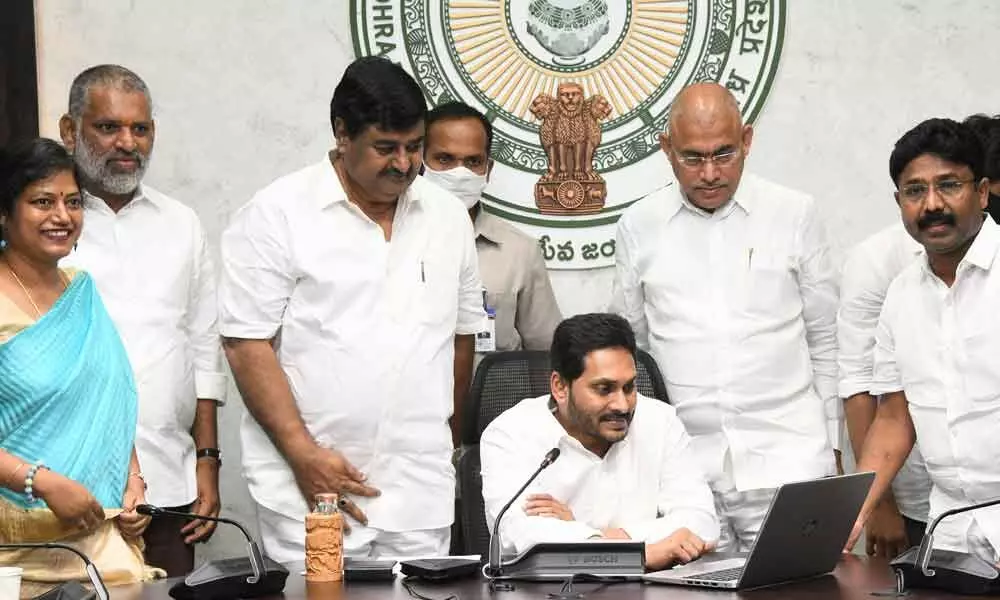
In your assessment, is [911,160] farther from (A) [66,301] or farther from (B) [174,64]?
(B) [174,64]

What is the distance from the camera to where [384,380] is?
332 centimetres

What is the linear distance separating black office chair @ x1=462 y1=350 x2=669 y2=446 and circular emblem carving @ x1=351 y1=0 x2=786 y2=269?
0.88 meters

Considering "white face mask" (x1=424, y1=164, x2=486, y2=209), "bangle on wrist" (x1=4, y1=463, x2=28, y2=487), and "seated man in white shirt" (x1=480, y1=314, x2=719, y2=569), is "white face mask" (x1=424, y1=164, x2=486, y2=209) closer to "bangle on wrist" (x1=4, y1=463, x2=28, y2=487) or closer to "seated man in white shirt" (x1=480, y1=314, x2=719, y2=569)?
"seated man in white shirt" (x1=480, y1=314, x2=719, y2=569)

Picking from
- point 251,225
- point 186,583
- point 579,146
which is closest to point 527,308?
point 579,146

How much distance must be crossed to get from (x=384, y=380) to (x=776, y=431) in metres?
1.11

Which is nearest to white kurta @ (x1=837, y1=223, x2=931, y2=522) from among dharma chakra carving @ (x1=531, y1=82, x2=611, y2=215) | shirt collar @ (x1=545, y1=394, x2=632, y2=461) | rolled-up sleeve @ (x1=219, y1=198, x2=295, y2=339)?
shirt collar @ (x1=545, y1=394, x2=632, y2=461)

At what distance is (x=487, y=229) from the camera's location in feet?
13.5

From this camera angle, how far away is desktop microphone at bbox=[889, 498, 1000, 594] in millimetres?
2521

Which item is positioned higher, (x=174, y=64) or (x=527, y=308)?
(x=174, y=64)

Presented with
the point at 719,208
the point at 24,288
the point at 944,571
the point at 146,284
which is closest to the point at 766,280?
the point at 719,208

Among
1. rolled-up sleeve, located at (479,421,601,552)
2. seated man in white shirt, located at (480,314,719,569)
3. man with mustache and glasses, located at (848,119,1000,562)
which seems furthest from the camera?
seated man in white shirt, located at (480,314,719,569)

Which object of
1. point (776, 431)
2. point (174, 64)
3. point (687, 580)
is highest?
point (174, 64)

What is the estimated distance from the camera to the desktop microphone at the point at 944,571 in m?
2.52

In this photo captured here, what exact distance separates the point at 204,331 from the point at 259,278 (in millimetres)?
505
